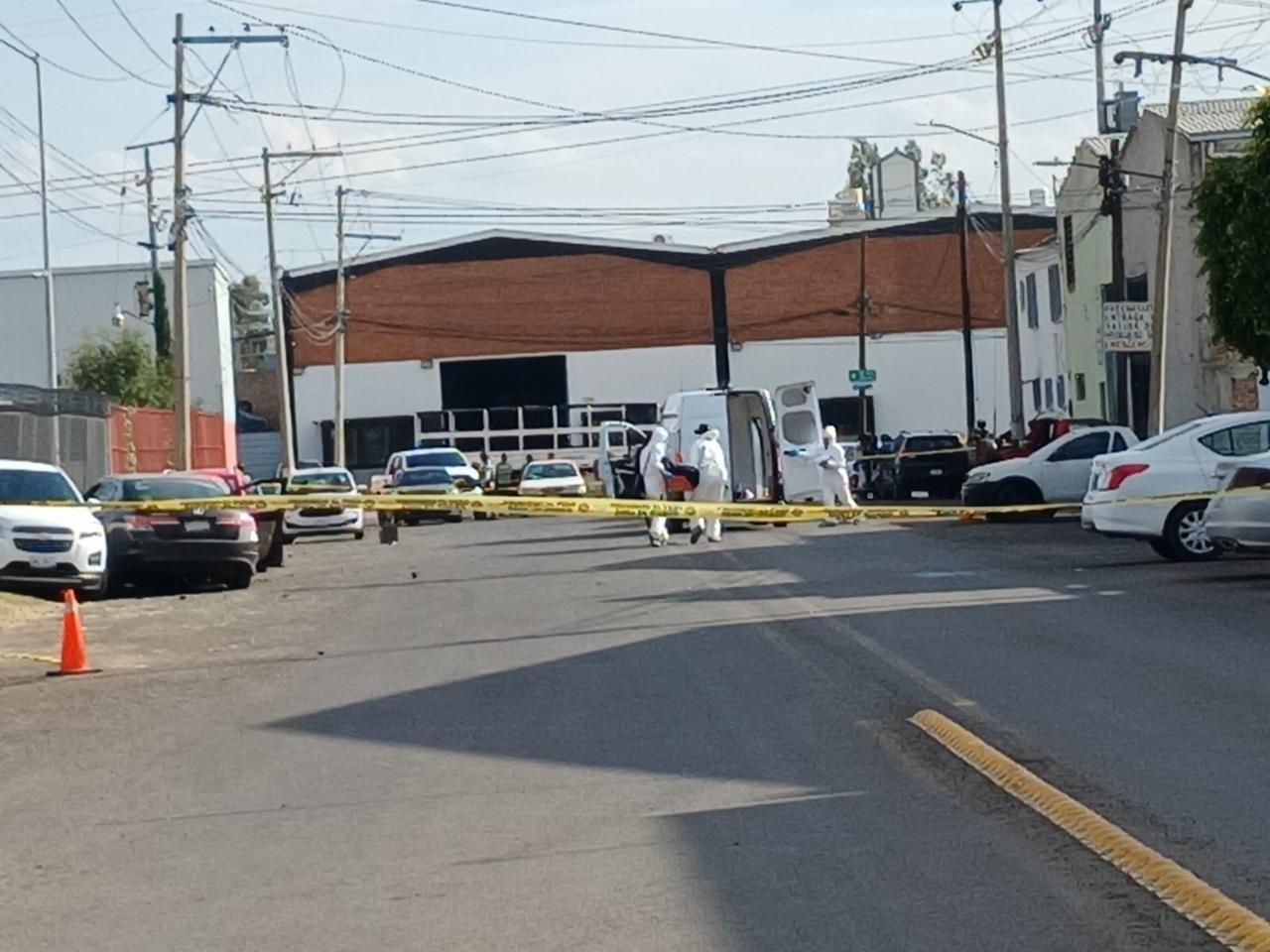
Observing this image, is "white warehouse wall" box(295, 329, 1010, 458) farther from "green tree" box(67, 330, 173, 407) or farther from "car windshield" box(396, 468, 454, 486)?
"car windshield" box(396, 468, 454, 486)

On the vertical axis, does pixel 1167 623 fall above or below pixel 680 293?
below

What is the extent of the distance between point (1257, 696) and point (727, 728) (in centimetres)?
310

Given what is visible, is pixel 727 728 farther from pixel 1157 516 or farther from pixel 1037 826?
pixel 1157 516

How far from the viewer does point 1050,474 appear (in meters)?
35.8

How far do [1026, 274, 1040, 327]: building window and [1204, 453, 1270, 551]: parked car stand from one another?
46799 millimetres

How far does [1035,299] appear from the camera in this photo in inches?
2618

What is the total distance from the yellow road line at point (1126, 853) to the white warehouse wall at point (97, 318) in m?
68.5

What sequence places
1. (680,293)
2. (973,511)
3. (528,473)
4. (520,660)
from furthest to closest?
(680,293)
(528,473)
(973,511)
(520,660)

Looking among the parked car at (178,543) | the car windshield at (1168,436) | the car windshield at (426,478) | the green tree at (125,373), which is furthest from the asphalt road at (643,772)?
the green tree at (125,373)

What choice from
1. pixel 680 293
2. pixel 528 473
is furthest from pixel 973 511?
pixel 680 293

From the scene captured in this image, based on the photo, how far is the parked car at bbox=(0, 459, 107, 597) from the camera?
23.6m

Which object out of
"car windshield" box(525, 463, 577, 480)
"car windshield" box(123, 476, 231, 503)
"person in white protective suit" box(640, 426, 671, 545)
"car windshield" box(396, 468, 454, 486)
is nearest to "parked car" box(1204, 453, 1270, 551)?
"person in white protective suit" box(640, 426, 671, 545)

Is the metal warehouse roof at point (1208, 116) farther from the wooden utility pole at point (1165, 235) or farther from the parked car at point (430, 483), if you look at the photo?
the parked car at point (430, 483)

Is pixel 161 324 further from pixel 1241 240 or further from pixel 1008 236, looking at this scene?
pixel 1241 240
